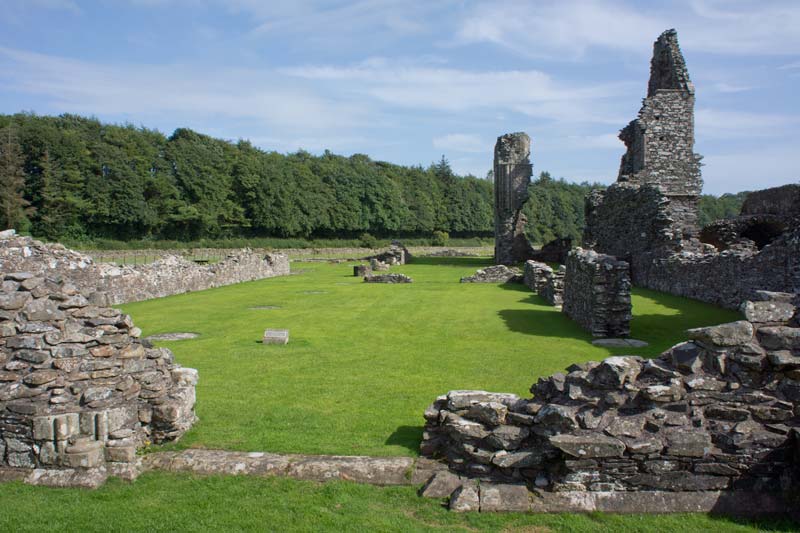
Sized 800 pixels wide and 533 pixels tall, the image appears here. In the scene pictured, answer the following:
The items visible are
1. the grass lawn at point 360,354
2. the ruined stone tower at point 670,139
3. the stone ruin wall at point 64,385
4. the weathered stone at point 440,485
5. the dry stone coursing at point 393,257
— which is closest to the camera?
the weathered stone at point 440,485

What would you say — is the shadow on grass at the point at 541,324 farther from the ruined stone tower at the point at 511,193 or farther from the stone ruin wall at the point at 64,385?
the ruined stone tower at the point at 511,193

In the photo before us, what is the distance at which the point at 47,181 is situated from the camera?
151ft

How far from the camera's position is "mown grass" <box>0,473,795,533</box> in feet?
14.5

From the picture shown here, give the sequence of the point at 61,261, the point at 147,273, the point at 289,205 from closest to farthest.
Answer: the point at 61,261
the point at 147,273
the point at 289,205

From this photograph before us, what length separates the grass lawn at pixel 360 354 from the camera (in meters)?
6.48

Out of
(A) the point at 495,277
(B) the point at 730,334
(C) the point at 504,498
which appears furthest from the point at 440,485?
(A) the point at 495,277

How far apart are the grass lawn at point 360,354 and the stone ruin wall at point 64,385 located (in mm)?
819

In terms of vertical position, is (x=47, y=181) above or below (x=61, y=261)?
above

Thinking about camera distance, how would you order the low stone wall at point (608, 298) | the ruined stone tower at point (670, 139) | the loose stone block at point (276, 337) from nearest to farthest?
the loose stone block at point (276, 337) < the low stone wall at point (608, 298) < the ruined stone tower at point (670, 139)

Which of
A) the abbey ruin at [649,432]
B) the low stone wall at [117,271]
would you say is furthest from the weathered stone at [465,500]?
the low stone wall at [117,271]

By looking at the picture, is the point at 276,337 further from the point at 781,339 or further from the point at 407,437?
the point at 781,339

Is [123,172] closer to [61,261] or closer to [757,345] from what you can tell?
[61,261]

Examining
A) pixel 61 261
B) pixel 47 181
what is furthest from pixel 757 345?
pixel 47 181

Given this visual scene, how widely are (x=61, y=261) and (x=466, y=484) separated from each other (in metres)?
16.6
